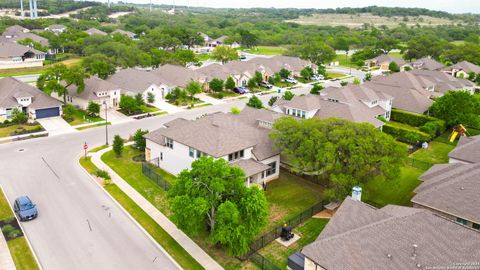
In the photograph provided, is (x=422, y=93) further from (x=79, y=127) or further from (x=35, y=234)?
(x=35, y=234)

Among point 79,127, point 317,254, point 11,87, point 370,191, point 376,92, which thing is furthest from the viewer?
point 376,92

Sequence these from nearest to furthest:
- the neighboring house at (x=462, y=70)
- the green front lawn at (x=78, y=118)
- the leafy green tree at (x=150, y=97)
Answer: the green front lawn at (x=78, y=118)
the leafy green tree at (x=150, y=97)
the neighboring house at (x=462, y=70)

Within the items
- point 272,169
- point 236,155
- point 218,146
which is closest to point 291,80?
point 272,169

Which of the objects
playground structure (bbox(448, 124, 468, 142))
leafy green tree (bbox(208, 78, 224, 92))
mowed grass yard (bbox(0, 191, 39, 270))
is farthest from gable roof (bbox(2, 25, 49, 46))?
playground structure (bbox(448, 124, 468, 142))

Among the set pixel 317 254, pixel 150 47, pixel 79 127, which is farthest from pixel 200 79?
pixel 317 254

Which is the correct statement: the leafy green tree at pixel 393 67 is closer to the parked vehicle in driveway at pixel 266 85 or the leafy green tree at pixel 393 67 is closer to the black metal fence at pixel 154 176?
the parked vehicle in driveway at pixel 266 85

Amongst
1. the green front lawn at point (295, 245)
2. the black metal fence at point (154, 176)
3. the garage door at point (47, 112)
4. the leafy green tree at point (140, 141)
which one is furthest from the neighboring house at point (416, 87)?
the garage door at point (47, 112)
